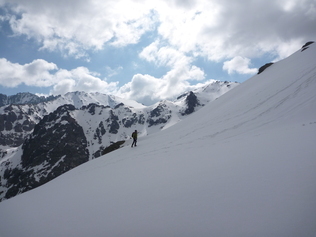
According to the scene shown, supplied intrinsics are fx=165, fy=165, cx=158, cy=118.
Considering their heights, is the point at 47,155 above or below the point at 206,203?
above

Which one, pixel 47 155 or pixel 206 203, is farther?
pixel 47 155

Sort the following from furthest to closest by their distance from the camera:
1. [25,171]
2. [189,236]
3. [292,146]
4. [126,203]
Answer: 1. [25,171]
2. [292,146]
3. [126,203]
4. [189,236]

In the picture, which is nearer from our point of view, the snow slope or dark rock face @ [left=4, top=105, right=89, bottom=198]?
the snow slope

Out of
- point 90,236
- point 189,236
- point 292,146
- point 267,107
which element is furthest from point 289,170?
point 267,107

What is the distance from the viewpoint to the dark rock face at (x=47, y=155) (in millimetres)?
141100

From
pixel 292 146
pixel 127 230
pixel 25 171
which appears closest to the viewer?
pixel 127 230

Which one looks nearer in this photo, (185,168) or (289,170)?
(289,170)

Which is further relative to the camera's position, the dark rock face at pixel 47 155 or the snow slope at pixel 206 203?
the dark rock face at pixel 47 155

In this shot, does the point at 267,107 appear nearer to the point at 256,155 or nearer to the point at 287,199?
the point at 256,155

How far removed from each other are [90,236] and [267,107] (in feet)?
55.7

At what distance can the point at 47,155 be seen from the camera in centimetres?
16425

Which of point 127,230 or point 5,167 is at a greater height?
point 5,167

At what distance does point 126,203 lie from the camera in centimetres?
532

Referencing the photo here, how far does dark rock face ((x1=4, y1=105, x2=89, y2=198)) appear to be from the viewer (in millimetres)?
141100
